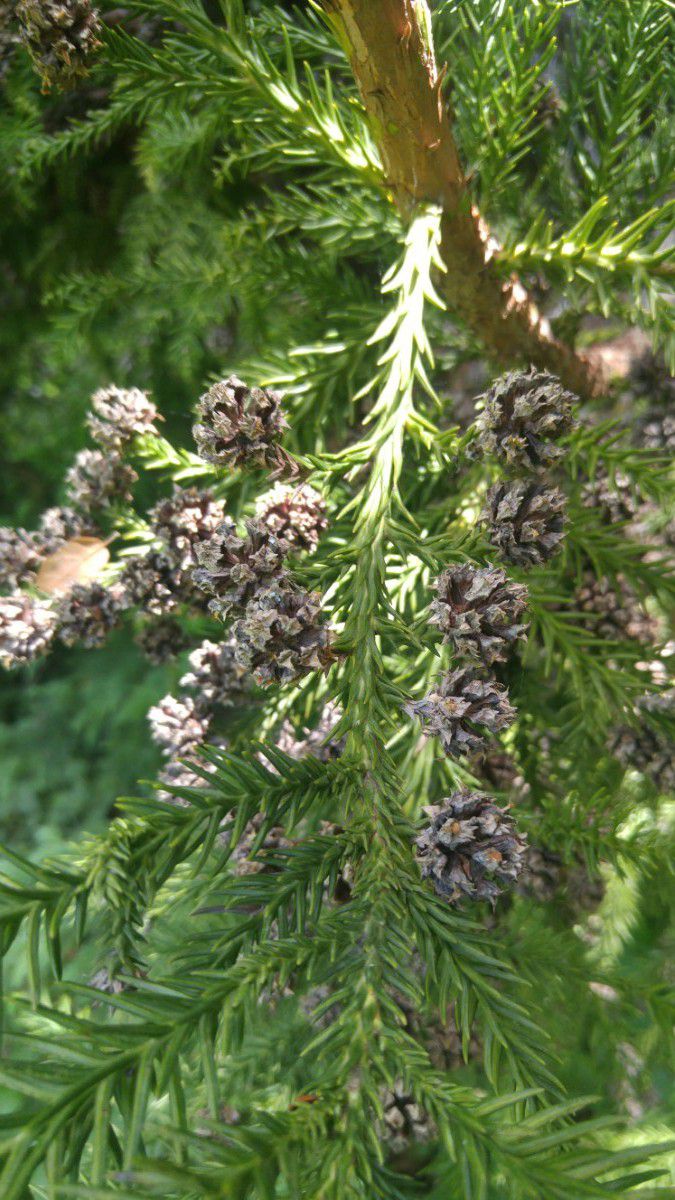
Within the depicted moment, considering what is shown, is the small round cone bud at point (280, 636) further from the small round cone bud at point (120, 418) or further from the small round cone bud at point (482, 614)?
the small round cone bud at point (120, 418)

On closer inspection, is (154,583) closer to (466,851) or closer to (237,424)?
(237,424)

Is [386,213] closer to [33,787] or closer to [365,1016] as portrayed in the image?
[365,1016]

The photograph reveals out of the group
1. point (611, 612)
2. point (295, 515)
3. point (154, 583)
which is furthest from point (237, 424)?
point (611, 612)

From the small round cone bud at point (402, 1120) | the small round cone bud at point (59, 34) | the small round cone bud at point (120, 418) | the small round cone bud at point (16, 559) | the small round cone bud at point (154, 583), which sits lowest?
the small round cone bud at point (402, 1120)

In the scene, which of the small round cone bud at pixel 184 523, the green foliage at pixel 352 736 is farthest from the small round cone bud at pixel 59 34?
the small round cone bud at pixel 184 523

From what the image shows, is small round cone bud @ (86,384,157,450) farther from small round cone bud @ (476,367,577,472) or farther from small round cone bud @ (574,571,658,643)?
small round cone bud @ (574,571,658,643)

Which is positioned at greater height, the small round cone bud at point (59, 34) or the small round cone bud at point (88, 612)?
the small round cone bud at point (59, 34)

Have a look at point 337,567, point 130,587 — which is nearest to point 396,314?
point 337,567
